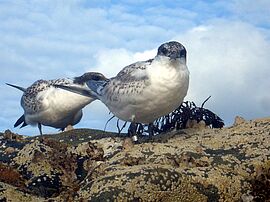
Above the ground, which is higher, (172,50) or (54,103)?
(172,50)

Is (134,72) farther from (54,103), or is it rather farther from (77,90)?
(54,103)

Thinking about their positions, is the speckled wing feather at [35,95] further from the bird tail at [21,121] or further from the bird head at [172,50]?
the bird head at [172,50]

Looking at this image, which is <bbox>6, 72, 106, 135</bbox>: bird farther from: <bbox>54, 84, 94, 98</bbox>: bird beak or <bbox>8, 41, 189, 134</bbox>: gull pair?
<bbox>8, 41, 189, 134</bbox>: gull pair

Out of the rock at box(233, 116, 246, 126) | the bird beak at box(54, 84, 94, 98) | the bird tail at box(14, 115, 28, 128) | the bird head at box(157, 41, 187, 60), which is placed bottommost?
the bird tail at box(14, 115, 28, 128)

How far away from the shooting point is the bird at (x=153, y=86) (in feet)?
20.0

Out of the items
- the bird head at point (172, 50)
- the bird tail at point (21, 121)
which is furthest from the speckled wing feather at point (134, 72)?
the bird tail at point (21, 121)

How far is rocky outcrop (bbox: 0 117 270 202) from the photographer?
407cm

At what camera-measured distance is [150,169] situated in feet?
13.6

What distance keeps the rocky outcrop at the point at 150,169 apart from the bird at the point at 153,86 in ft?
1.38

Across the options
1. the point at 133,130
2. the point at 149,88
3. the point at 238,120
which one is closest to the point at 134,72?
the point at 149,88

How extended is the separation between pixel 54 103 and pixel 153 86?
13.7ft

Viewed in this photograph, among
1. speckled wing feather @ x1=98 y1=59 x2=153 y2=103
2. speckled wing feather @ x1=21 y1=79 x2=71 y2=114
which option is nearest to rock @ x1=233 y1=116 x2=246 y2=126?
speckled wing feather @ x1=98 y1=59 x2=153 y2=103

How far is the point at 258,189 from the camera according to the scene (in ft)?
14.0

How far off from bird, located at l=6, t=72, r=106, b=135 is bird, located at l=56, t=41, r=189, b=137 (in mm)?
2669
